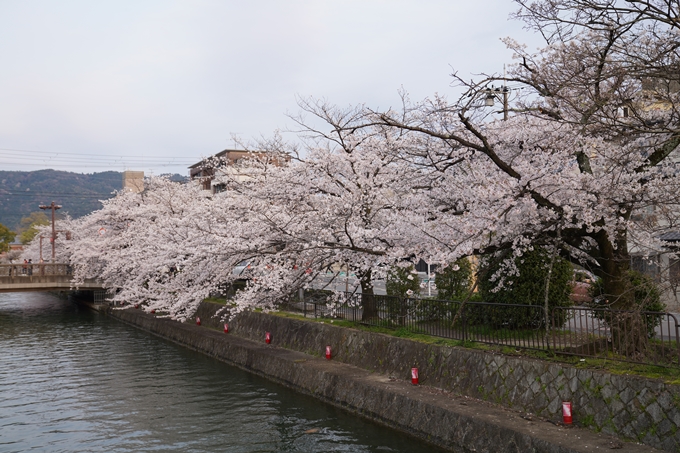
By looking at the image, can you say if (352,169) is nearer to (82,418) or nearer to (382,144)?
(382,144)

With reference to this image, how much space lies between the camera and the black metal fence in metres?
9.93

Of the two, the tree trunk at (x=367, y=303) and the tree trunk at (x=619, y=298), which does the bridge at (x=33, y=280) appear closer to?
the tree trunk at (x=367, y=303)

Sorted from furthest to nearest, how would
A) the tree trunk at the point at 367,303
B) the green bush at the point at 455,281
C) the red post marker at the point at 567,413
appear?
the green bush at the point at 455,281 → the tree trunk at the point at 367,303 → the red post marker at the point at 567,413

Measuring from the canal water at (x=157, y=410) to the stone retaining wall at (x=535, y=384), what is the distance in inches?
66.7

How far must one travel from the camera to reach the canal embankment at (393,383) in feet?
31.2

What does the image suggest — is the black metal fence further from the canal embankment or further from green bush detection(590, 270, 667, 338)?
the canal embankment

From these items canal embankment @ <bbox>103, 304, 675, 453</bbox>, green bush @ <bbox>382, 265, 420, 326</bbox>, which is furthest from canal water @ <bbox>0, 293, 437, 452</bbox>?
green bush @ <bbox>382, 265, 420, 326</bbox>

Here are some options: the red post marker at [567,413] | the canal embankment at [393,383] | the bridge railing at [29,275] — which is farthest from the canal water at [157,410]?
the bridge railing at [29,275]

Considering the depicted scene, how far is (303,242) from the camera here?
1538cm

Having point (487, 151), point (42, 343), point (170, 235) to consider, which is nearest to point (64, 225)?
point (42, 343)

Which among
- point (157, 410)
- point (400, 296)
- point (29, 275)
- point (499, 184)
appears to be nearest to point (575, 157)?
point (499, 184)

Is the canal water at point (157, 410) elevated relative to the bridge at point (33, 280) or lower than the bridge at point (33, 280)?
lower

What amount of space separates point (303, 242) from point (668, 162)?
29.2ft

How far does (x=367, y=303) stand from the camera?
16.8 metres
